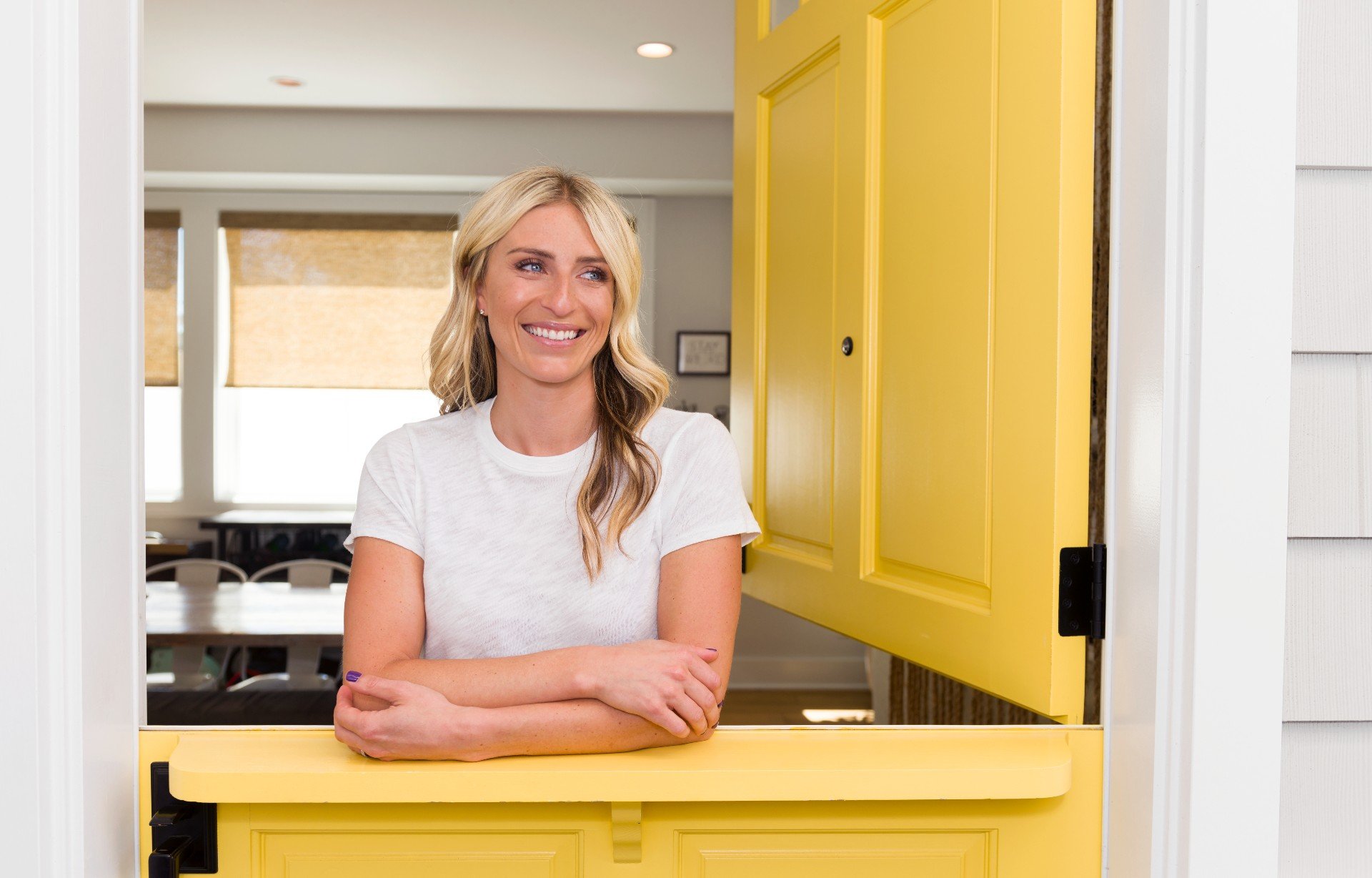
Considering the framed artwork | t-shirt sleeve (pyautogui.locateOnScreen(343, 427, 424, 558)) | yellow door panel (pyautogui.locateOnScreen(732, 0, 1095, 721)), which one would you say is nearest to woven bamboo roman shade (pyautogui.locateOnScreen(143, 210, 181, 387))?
the framed artwork

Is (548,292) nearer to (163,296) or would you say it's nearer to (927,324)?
(927,324)

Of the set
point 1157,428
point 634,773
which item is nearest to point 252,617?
point 634,773

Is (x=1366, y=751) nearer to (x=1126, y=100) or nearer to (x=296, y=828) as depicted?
(x=1126, y=100)

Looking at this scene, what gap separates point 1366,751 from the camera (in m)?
1.07

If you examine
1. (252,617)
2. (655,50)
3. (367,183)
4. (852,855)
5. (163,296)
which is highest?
(655,50)

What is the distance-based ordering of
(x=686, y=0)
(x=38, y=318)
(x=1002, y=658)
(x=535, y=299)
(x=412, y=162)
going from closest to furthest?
1. (x=38, y=318)
2. (x=1002, y=658)
3. (x=535, y=299)
4. (x=686, y=0)
5. (x=412, y=162)

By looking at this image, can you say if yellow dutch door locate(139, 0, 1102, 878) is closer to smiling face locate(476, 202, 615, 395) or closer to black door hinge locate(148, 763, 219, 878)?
black door hinge locate(148, 763, 219, 878)

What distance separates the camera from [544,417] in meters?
1.40

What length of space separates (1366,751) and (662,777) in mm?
730

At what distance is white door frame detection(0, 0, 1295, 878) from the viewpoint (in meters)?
0.98

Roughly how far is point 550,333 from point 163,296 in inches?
217

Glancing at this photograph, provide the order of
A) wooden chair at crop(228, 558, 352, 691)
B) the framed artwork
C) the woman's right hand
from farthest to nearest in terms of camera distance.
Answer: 1. the framed artwork
2. wooden chair at crop(228, 558, 352, 691)
3. the woman's right hand

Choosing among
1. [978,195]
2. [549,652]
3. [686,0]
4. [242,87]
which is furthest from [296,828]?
[242,87]

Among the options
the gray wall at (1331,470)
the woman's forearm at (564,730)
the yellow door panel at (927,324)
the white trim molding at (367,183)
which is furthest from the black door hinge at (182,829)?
the white trim molding at (367,183)
